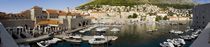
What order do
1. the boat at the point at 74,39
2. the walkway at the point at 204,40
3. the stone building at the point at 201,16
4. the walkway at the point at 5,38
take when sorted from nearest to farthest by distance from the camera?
the walkway at the point at 204,40, the walkway at the point at 5,38, the boat at the point at 74,39, the stone building at the point at 201,16

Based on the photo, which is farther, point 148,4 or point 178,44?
point 148,4

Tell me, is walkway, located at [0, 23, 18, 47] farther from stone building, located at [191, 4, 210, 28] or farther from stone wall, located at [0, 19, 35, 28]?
stone building, located at [191, 4, 210, 28]

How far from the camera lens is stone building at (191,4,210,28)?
51.6 meters

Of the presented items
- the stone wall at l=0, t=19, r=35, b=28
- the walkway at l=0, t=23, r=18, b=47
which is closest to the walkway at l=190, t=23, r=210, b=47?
the walkway at l=0, t=23, r=18, b=47

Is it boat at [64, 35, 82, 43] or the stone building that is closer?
boat at [64, 35, 82, 43]

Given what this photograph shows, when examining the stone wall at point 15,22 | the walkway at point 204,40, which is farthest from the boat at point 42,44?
the walkway at point 204,40

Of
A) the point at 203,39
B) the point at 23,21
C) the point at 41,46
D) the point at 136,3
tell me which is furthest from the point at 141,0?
the point at 203,39

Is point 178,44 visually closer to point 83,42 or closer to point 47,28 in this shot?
point 83,42

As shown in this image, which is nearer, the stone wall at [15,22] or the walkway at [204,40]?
the walkway at [204,40]

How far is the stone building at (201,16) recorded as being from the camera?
5159 centimetres

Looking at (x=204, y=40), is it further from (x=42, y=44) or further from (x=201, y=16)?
(x=201, y=16)

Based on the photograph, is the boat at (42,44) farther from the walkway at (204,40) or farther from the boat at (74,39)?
the walkway at (204,40)

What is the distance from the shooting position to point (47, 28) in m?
46.5

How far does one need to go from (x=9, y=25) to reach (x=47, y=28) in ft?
27.0
